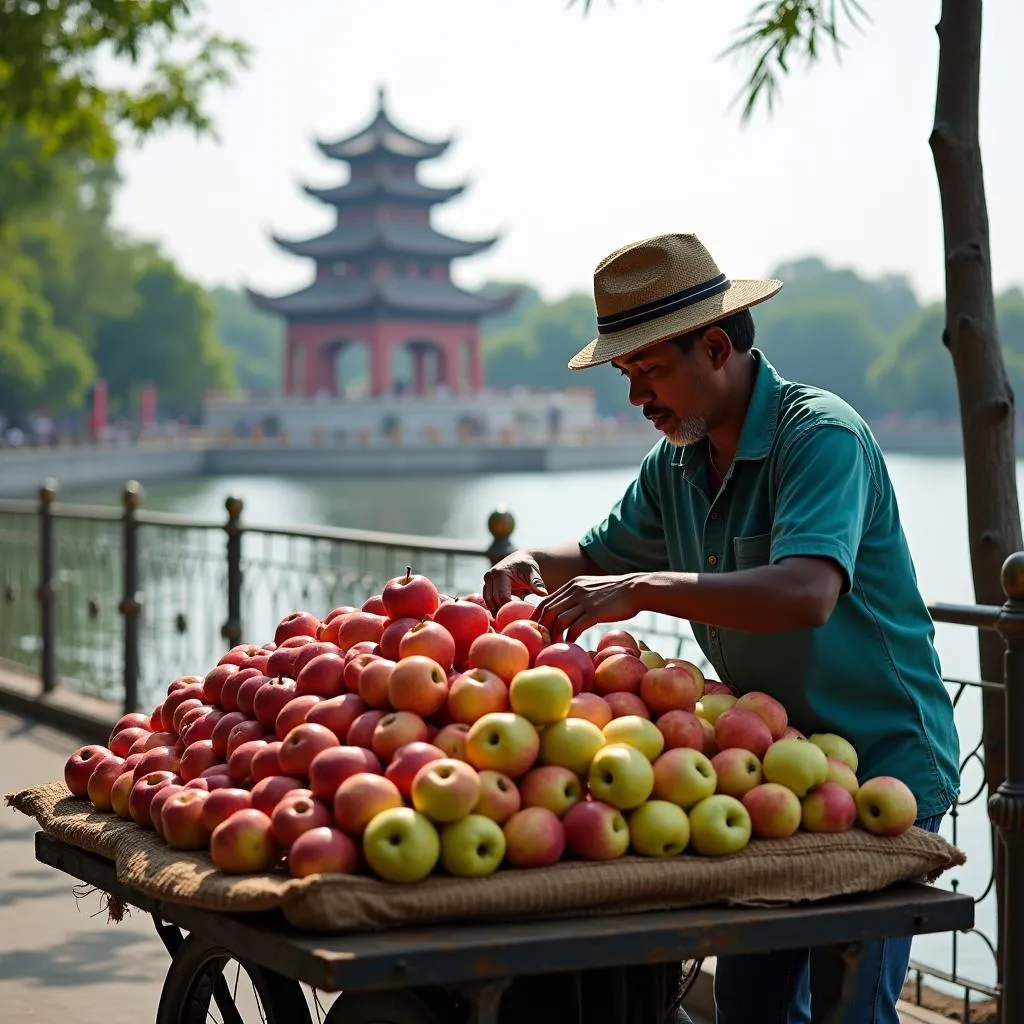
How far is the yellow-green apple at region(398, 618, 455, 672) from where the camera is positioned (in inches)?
104

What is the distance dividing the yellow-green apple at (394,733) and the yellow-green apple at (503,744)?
8 centimetres

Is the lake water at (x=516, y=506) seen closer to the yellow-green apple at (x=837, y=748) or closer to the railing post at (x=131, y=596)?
the railing post at (x=131, y=596)

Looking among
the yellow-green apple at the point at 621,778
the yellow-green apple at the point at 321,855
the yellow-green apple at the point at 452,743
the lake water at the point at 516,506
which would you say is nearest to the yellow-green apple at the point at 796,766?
the yellow-green apple at the point at 621,778

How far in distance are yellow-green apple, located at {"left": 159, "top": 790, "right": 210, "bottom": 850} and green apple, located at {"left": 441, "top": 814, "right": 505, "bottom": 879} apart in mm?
414

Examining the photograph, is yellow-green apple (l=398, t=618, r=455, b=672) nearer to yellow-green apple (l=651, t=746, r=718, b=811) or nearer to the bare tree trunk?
yellow-green apple (l=651, t=746, r=718, b=811)

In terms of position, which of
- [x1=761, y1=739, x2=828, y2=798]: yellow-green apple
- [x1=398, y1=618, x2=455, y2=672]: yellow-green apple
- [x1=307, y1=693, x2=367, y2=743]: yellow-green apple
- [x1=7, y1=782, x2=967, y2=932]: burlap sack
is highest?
[x1=398, y1=618, x2=455, y2=672]: yellow-green apple

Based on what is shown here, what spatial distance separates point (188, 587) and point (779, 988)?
Answer: 24.9 feet

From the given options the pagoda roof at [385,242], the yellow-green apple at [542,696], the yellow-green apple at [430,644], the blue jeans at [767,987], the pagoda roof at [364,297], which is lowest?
the blue jeans at [767,987]

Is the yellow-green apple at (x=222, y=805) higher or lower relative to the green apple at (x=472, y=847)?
higher

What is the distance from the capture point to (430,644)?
263cm

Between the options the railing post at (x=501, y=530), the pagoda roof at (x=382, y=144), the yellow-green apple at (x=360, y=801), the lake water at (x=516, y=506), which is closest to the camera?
the yellow-green apple at (x=360, y=801)

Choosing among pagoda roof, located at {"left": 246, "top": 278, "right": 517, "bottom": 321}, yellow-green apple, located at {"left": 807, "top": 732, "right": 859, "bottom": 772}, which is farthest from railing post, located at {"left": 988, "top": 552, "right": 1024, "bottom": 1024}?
pagoda roof, located at {"left": 246, "top": 278, "right": 517, "bottom": 321}

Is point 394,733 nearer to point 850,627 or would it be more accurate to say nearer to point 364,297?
point 850,627

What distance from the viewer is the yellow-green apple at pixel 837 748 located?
102 inches
